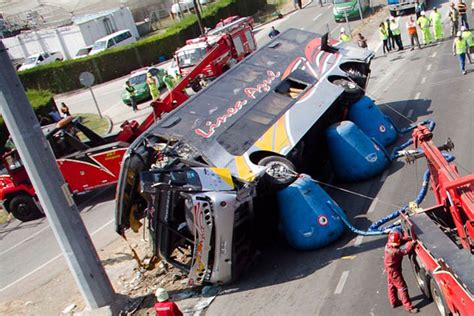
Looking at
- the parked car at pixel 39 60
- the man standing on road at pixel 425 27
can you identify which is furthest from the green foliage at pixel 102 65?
the man standing on road at pixel 425 27

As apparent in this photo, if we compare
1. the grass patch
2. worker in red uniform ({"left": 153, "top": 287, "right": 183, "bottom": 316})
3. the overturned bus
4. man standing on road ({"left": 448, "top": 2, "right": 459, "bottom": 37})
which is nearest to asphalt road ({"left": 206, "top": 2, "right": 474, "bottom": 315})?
the overturned bus

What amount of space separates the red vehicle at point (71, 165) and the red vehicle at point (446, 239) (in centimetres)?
976

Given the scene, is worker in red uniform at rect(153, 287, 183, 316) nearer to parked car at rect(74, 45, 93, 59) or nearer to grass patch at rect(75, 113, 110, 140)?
grass patch at rect(75, 113, 110, 140)

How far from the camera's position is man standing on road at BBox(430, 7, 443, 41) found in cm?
2497

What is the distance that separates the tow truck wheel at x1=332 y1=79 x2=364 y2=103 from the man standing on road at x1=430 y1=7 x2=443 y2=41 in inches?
436

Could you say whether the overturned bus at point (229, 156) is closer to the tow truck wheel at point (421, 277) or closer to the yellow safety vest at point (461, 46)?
the tow truck wheel at point (421, 277)

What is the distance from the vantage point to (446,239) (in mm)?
8227

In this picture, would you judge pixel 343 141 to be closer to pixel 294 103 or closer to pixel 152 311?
pixel 294 103

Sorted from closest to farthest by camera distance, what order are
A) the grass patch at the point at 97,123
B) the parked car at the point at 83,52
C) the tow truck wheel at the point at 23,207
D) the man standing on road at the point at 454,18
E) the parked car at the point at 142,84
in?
the tow truck wheel at the point at 23,207 → the man standing on road at the point at 454,18 → the grass patch at the point at 97,123 → the parked car at the point at 142,84 → the parked car at the point at 83,52

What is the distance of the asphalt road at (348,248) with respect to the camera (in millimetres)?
9820

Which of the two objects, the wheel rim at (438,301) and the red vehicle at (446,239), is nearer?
the red vehicle at (446,239)

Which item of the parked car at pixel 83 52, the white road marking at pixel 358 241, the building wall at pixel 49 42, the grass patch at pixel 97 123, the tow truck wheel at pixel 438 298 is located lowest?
the white road marking at pixel 358 241

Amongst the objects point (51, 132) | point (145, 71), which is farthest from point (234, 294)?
point (145, 71)

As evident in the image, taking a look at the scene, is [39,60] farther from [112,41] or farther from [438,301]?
[438,301]
